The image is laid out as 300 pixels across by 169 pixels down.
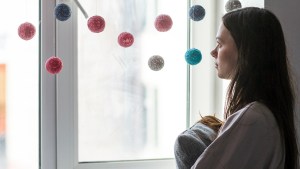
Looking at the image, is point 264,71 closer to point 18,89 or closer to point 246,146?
point 246,146

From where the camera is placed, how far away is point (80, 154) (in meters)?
1.26

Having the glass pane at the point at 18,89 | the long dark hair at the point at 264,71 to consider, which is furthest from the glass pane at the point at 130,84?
the long dark hair at the point at 264,71

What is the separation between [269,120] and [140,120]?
1.79 feet

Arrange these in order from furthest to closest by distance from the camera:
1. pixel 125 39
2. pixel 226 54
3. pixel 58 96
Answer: pixel 58 96, pixel 125 39, pixel 226 54

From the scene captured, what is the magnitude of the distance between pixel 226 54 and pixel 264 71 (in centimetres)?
9

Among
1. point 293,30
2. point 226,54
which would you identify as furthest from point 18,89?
point 293,30

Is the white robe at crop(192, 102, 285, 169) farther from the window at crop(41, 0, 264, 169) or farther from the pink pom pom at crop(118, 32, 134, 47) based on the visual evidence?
the window at crop(41, 0, 264, 169)

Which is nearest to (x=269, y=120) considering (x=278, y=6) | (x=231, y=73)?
(x=231, y=73)

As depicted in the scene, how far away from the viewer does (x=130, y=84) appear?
4.25 ft

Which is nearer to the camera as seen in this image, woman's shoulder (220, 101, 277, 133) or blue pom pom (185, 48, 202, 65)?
woman's shoulder (220, 101, 277, 133)

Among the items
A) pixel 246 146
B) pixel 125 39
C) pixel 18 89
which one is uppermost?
pixel 125 39

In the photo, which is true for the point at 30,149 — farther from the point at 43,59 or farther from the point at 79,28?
the point at 79,28

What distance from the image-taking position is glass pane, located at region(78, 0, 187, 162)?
1.25 m

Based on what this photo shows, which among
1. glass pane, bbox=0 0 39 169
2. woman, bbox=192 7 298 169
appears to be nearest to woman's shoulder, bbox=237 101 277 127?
woman, bbox=192 7 298 169
